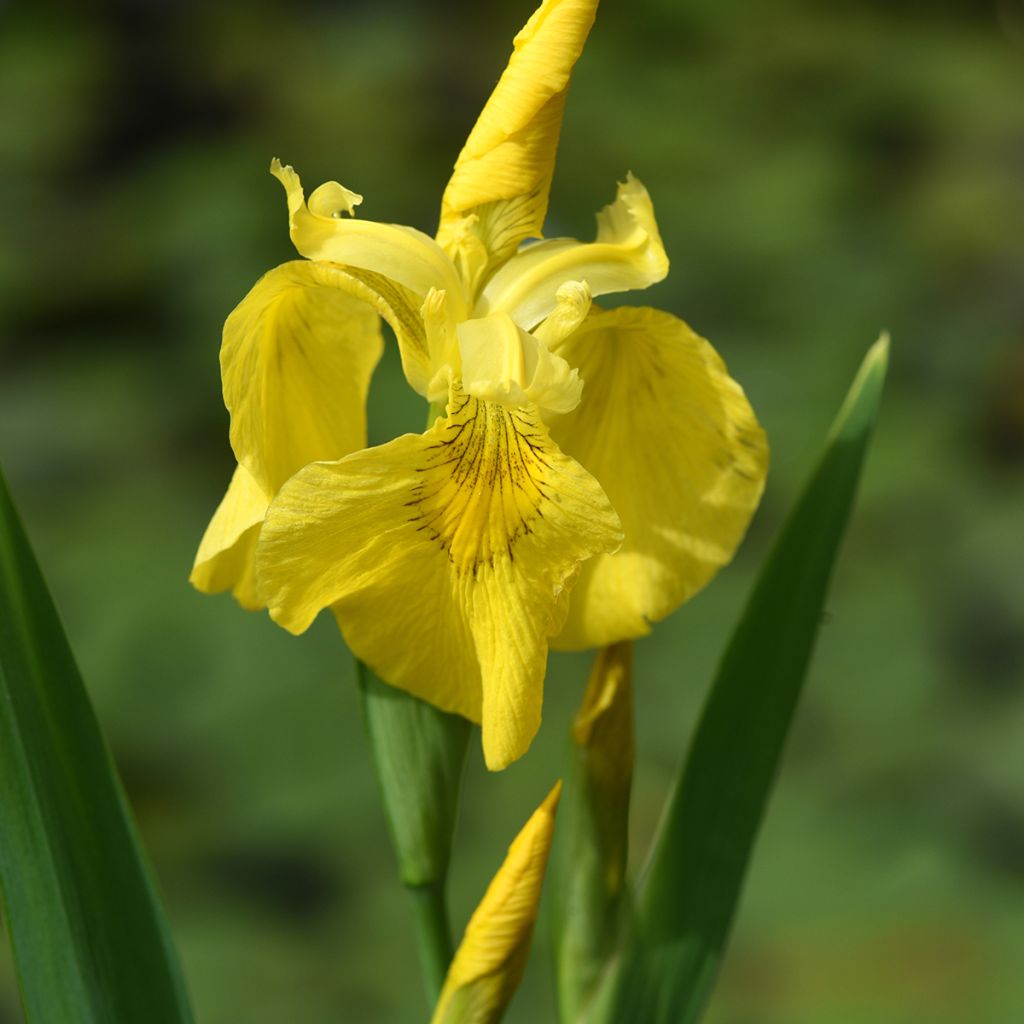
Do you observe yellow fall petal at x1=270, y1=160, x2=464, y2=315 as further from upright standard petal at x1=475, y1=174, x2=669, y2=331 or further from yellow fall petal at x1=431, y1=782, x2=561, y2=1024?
yellow fall petal at x1=431, y1=782, x2=561, y2=1024

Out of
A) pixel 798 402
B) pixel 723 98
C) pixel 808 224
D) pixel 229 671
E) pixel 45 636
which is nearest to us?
pixel 45 636

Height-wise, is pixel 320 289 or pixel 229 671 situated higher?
pixel 320 289

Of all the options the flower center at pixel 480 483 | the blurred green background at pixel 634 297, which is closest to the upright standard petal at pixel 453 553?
the flower center at pixel 480 483

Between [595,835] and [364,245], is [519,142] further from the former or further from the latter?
[595,835]

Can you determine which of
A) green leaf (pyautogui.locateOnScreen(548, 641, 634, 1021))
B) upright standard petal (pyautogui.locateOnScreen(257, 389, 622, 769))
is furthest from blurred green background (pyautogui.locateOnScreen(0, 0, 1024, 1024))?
upright standard petal (pyautogui.locateOnScreen(257, 389, 622, 769))

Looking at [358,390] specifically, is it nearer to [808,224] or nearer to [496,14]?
[808,224]

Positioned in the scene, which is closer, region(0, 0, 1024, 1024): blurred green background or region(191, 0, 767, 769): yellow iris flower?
region(191, 0, 767, 769): yellow iris flower

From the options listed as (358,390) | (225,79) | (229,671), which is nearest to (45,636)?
(358,390)
